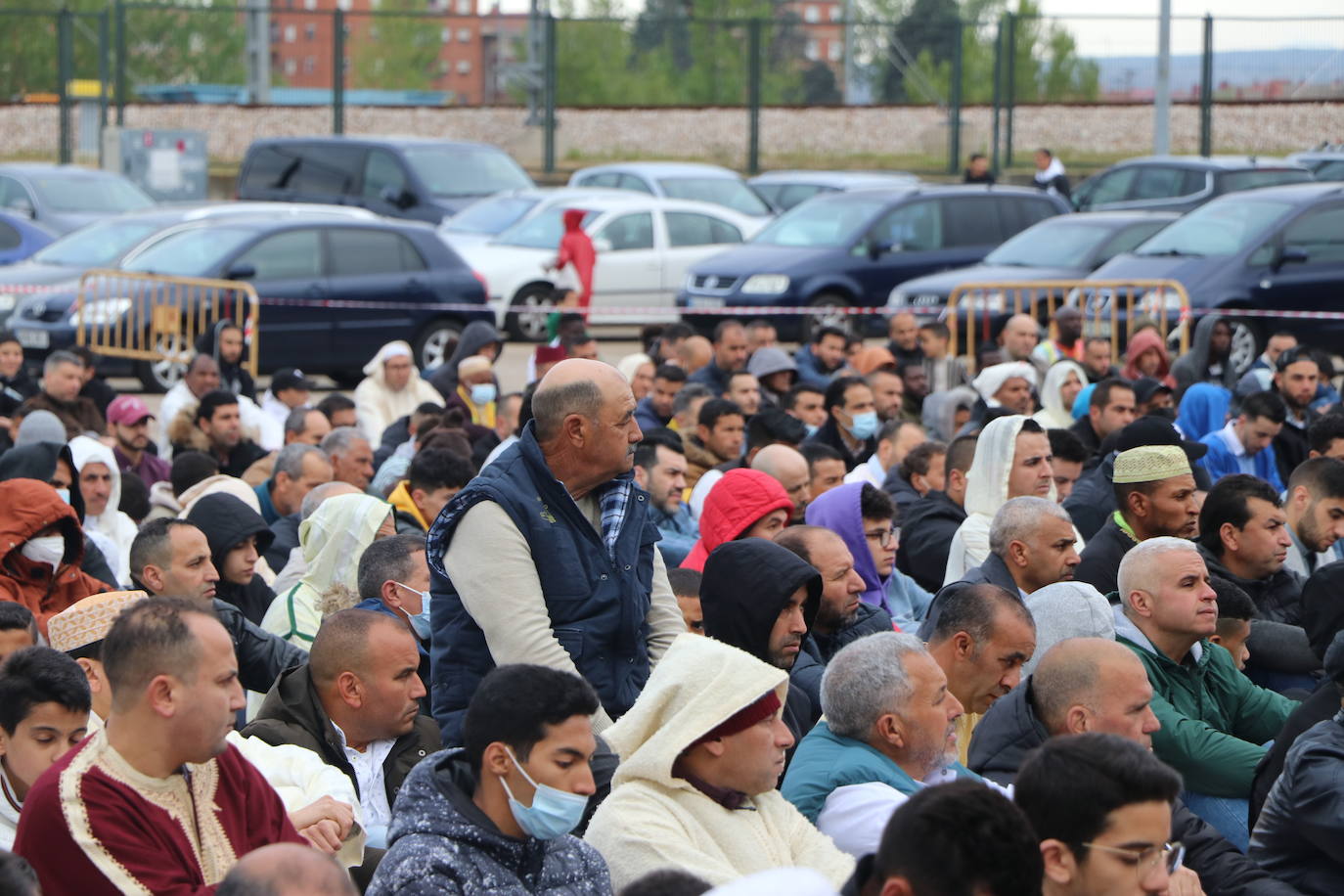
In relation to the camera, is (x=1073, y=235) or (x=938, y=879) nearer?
(x=938, y=879)

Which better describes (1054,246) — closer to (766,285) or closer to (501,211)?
(766,285)

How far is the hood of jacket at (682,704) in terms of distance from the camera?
13.9 feet

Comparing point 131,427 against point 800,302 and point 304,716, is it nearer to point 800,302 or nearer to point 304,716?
point 304,716

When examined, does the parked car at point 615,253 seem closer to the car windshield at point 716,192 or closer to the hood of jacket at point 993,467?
the car windshield at point 716,192

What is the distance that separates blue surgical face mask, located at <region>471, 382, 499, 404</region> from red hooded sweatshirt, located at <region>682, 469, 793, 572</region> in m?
5.59

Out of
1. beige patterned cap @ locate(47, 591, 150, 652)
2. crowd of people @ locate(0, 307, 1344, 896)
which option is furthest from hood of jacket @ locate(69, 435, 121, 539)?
beige patterned cap @ locate(47, 591, 150, 652)

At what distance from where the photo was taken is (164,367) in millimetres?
16984

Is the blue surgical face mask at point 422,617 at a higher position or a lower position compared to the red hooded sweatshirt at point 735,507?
lower

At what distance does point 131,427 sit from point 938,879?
826 cm

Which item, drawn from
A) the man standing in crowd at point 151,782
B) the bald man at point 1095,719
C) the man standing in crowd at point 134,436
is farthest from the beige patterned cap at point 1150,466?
the man standing in crowd at point 134,436

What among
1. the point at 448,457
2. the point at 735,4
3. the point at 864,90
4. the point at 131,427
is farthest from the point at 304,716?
the point at 735,4

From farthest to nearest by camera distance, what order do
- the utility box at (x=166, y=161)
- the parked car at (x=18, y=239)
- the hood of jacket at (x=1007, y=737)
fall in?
the utility box at (x=166, y=161) < the parked car at (x=18, y=239) < the hood of jacket at (x=1007, y=737)

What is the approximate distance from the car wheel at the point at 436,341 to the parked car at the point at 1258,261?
19.9 feet

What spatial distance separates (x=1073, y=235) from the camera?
64.0 ft
